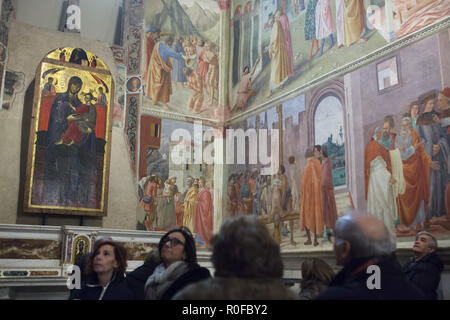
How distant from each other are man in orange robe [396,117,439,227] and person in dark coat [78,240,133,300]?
5776 millimetres

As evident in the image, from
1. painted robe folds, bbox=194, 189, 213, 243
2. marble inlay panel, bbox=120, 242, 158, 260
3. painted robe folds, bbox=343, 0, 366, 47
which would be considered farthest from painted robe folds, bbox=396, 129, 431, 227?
painted robe folds, bbox=194, 189, 213, 243

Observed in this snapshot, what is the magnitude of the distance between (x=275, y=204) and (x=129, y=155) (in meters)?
3.85

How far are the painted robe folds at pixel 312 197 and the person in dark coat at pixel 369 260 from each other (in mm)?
7530

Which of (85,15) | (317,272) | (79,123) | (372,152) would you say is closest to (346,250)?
(317,272)

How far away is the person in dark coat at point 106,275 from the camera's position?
11.7ft

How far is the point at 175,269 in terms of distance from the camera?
3.39m

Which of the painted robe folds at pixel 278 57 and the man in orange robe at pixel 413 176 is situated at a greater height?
the painted robe folds at pixel 278 57

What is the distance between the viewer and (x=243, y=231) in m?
2.12

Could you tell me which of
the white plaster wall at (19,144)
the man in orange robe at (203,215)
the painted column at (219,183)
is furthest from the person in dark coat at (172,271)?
the painted column at (219,183)

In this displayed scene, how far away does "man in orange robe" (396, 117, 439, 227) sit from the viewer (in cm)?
779

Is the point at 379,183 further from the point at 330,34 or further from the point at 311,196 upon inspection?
the point at 330,34

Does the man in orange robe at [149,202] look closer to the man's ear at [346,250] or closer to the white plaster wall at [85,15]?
the white plaster wall at [85,15]

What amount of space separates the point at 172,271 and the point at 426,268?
12.5 feet
